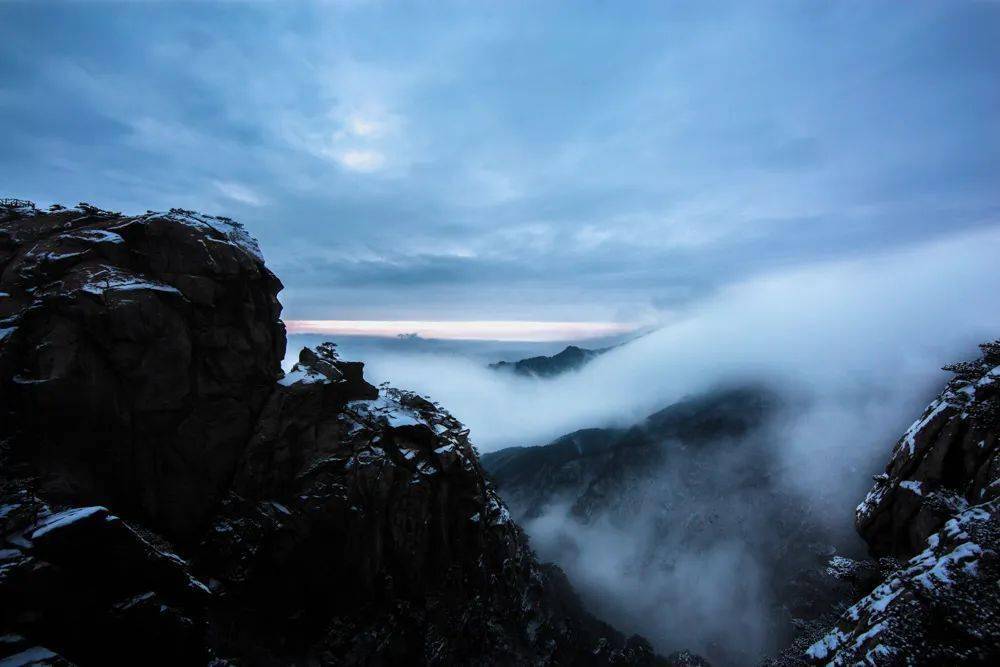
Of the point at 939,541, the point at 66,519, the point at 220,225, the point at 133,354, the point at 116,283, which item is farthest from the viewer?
the point at 220,225

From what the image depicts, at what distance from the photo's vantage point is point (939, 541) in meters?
22.0

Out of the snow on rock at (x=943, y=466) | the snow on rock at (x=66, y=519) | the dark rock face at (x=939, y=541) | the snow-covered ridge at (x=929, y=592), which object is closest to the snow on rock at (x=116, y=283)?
the snow on rock at (x=66, y=519)

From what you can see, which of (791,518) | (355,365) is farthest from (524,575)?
(791,518)

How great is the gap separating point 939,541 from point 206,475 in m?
51.0

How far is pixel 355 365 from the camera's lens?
4903 centimetres

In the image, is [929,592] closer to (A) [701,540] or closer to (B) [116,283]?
(B) [116,283]

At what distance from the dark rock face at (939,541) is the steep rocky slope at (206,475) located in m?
32.9

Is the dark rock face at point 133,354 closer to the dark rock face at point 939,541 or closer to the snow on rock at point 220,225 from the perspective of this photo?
the snow on rock at point 220,225

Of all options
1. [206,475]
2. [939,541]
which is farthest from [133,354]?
[939,541]

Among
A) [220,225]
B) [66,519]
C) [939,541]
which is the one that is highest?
[220,225]

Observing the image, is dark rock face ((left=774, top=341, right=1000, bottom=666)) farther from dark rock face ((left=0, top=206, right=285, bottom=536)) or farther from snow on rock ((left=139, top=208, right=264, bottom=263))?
snow on rock ((left=139, top=208, right=264, bottom=263))

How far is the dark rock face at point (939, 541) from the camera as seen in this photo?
18219 mm

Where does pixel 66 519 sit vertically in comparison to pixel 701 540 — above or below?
above

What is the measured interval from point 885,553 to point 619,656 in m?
59.2
